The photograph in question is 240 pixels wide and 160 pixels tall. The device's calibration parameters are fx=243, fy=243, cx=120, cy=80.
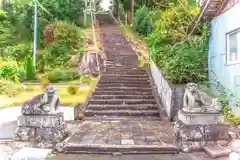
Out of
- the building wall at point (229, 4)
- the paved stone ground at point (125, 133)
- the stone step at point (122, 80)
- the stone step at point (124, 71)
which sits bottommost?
the paved stone ground at point (125, 133)

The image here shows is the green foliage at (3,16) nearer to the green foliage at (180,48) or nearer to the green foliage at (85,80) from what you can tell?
the green foliage at (85,80)

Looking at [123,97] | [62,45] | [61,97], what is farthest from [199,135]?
[62,45]

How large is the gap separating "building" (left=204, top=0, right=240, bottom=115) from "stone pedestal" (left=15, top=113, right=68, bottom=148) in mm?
4618

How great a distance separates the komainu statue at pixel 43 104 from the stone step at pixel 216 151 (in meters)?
3.17

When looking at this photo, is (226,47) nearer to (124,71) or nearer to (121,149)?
(121,149)

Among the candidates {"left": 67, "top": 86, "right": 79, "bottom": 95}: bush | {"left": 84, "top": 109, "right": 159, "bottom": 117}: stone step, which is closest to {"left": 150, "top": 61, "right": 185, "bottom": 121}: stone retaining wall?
{"left": 84, "top": 109, "right": 159, "bottom": 117}: stone step

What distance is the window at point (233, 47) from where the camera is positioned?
6727 millimetres

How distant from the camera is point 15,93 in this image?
30.4 ft

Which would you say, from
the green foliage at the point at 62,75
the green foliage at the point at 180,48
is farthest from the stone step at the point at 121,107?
the green foliage at the point at 62,75

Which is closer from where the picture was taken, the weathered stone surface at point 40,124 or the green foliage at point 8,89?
the weathered stone surface at point 40,124

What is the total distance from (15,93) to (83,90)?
258cm

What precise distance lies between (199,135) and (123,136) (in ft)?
5.34

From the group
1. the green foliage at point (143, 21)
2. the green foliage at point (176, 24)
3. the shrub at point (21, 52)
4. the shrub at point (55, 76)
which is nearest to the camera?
the green foliage at point (176, 24)

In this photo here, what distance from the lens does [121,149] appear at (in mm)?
4586
